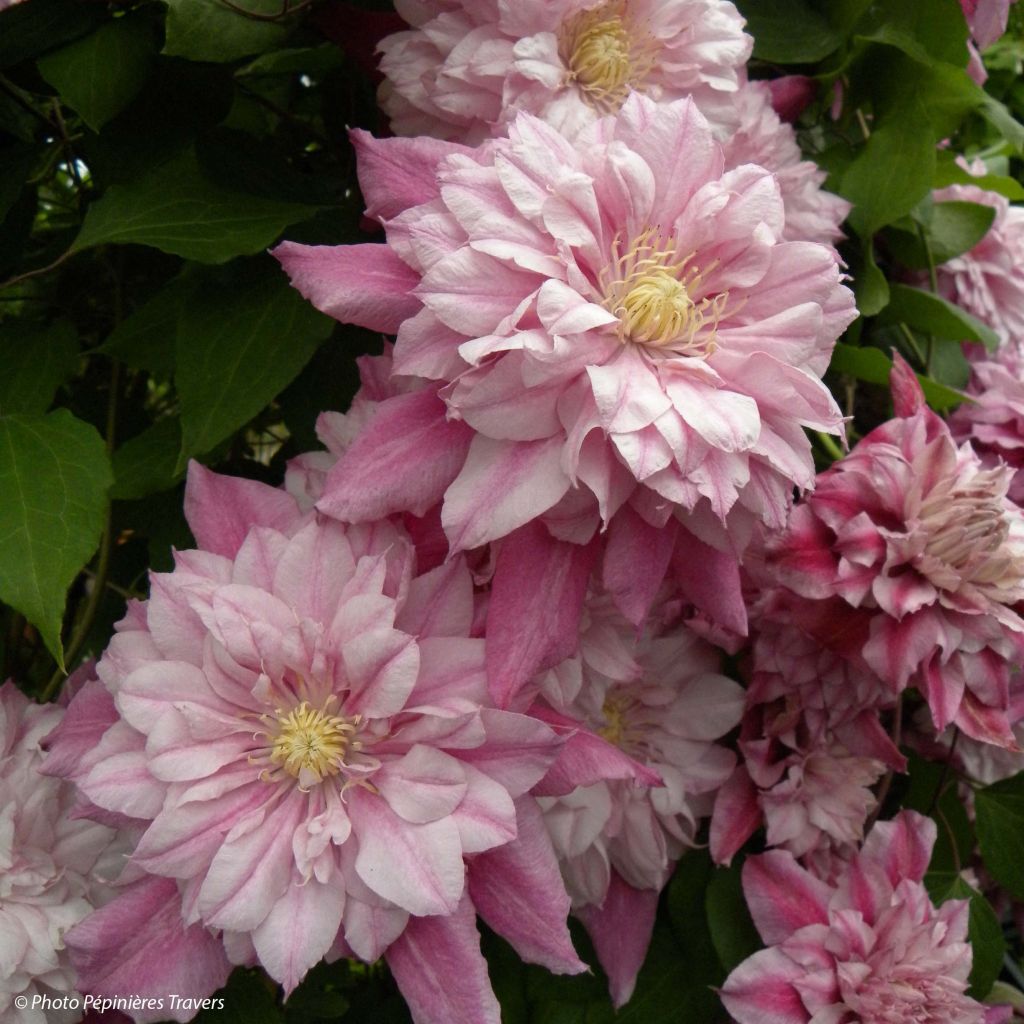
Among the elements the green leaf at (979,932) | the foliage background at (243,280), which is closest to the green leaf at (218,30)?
the foliage background at (243,280)

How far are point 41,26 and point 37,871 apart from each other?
1.41 ft

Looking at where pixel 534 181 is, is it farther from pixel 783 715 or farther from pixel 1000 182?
pixel 1000 182

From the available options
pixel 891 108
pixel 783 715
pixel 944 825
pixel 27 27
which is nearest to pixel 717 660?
pixel 783 715

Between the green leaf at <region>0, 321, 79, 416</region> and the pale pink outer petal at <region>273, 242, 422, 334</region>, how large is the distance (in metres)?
0.25

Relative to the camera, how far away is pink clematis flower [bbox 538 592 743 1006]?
19.2 inches

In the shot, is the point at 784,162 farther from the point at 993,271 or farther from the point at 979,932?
the point at 979,932

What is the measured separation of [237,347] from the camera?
1.63 ft

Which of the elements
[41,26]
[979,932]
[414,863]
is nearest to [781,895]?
[979,932]

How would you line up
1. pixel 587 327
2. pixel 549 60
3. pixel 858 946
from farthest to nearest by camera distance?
pixel 858 946
pixel 549 60
pixel 587 327

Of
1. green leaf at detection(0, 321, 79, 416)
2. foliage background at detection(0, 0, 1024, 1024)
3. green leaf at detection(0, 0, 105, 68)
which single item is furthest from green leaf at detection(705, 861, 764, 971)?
green leaf at detection(0, 0, 105, 68)

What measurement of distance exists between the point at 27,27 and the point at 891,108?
533 millimetres

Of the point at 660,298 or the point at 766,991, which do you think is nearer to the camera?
the point at 660,298

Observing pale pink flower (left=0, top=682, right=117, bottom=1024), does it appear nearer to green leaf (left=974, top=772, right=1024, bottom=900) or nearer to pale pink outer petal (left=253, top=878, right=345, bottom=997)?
pale pink outer petal (left=253, top=878, right=345, bottom=997)

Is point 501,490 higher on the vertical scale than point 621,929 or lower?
higher
